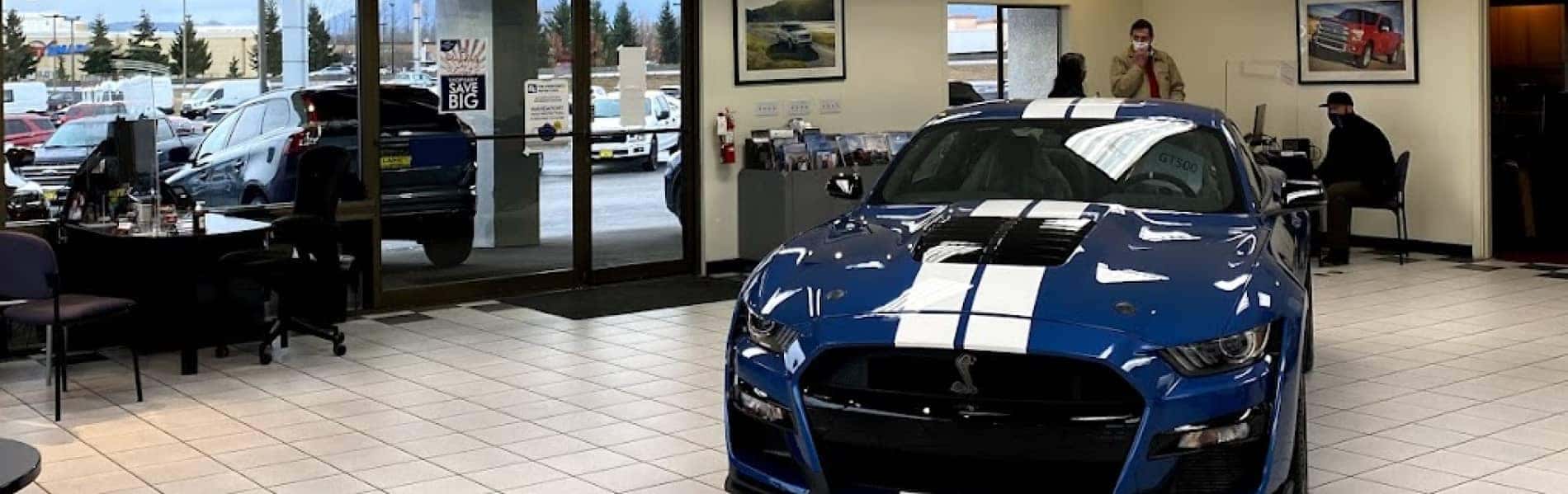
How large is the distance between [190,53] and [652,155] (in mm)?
3105

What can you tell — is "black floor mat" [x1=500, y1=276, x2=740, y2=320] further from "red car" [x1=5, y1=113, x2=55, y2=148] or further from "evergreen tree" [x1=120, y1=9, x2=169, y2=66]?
"red car" [x1=5, y1=113, x2=55, y2=148]

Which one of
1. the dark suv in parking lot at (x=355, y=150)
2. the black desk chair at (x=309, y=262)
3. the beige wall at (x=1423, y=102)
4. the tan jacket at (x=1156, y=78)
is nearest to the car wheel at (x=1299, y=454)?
the black desk chair at (x=309, y=262)

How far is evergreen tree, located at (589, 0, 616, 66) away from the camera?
10469 mm

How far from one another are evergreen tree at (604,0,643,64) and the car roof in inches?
183

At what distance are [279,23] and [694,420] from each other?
3863 millimetres

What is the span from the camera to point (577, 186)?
413 inches

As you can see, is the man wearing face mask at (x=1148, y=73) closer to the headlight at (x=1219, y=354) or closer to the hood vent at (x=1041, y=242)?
the hood vent at (x=1041, y=242)

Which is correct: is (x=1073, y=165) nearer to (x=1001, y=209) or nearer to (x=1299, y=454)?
(x=1001, y=209)

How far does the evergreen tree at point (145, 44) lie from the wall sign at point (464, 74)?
64.4 inches

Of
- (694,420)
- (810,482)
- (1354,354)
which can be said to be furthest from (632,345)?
(810,482)

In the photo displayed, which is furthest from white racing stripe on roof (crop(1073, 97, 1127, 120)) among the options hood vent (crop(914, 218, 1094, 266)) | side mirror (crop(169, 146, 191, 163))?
side mirror (crop(169, 146, 191, 163))

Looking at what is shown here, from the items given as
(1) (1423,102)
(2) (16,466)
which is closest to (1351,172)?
(1) (1423,102)

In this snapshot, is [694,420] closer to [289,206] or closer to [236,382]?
[236,382]

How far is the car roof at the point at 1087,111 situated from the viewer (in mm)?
6035
